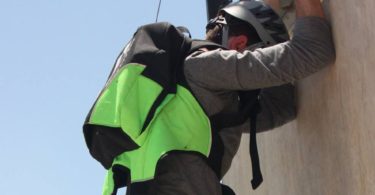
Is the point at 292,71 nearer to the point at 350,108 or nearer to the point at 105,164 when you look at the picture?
the point at 350,108

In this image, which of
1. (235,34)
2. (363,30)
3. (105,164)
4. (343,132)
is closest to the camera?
(363,30)

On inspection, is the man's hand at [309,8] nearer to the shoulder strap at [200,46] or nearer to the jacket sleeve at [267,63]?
the jacket sleeve at [267,63]

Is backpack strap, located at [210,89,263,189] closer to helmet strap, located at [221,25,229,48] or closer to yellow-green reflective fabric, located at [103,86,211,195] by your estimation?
yellow-green reflective fabric, located at [103,86,211,195]

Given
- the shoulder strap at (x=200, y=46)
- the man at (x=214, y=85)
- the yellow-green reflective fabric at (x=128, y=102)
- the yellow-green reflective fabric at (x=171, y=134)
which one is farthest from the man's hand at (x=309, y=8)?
the yellow-green reflective fabric at (x=128, y=102)

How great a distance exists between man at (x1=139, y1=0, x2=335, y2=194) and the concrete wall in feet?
0.37

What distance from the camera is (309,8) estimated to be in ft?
12.6

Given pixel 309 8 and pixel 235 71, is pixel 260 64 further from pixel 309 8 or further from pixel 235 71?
pixel 309 8

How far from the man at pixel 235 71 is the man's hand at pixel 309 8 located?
32mm

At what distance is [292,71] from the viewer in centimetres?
369

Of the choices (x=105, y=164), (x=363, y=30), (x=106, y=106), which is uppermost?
(x=363, y=30)

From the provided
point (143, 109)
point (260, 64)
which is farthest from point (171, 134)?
point (260, 64)

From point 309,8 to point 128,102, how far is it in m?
0.98

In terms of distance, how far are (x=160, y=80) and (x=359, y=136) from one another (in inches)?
36.6

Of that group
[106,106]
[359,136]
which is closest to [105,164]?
[106,106]
